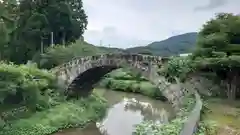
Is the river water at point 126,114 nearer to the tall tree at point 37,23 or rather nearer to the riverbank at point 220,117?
the riverbank at point 220,117

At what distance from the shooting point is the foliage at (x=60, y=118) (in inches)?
865

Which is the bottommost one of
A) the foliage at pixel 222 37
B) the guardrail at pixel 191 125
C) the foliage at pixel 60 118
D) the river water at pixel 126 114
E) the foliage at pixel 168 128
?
the river water at pixel 126 114

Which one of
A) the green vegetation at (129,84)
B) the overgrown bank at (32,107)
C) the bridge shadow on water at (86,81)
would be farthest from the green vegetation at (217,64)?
the green vegetation at (129,84)

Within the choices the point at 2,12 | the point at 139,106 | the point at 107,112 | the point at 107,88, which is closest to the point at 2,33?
the point at 2,12

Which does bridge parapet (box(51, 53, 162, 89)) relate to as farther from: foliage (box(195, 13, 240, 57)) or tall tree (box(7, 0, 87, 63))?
tall tree (box(7, 0, 87, 63))

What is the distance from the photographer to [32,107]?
79.9ft

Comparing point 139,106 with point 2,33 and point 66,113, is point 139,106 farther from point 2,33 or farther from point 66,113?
point 2,33

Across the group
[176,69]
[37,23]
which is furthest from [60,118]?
[37,23]

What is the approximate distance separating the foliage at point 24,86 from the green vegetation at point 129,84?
47.5 feet

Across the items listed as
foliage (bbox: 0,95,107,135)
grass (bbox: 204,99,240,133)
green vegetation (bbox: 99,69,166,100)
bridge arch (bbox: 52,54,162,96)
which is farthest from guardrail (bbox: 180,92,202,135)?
green vegetation (bbox: 99,69,166,100)

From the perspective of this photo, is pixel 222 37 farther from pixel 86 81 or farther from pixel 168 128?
pixel 86 81

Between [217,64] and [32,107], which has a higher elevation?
[217,64]

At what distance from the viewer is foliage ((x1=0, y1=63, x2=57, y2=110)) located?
66.4 ft

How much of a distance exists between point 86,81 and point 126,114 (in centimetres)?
561
